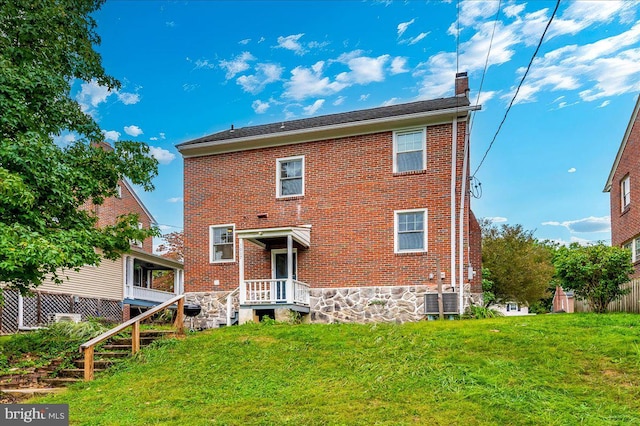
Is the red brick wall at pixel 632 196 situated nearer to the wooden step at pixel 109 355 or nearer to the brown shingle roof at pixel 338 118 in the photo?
the brown shingle roof at pixel 338 118

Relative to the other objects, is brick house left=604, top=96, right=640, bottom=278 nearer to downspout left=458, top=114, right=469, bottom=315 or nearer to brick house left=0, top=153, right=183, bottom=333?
downspout left=458, top=114, right=469, bottom=315

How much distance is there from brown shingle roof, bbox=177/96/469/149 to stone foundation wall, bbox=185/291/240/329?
5189 mm

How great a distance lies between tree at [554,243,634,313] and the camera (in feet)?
39.8

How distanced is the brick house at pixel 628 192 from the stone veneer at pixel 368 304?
25.8ft

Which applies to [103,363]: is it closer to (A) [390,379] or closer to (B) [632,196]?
(A) [390,379]

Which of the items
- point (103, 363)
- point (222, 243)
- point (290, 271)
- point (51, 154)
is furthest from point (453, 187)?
point (51, 154)

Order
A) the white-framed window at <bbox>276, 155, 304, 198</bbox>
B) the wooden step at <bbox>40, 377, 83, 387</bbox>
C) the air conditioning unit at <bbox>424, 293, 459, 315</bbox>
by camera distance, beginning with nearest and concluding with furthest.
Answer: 1. the wooden step at <bbox>40, 377, 83, 387</bbox>
2. the air conditioning unit at <bbox>424, 293, 459, 315</bbox>
3. the white-framed window at <bbox>276, 155, 304, 198</bbox>

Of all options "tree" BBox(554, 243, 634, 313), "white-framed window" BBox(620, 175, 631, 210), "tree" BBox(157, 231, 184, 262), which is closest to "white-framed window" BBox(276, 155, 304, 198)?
"tree" BBox(554, 243, 634, 313)

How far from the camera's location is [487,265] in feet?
77.9

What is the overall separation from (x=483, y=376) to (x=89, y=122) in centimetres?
1010

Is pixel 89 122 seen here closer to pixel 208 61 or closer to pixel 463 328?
pixel 208 61

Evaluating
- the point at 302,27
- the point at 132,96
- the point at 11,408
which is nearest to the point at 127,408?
the point at 11,408

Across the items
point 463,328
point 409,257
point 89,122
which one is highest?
point 89,122

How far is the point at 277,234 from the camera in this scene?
1456 cm
